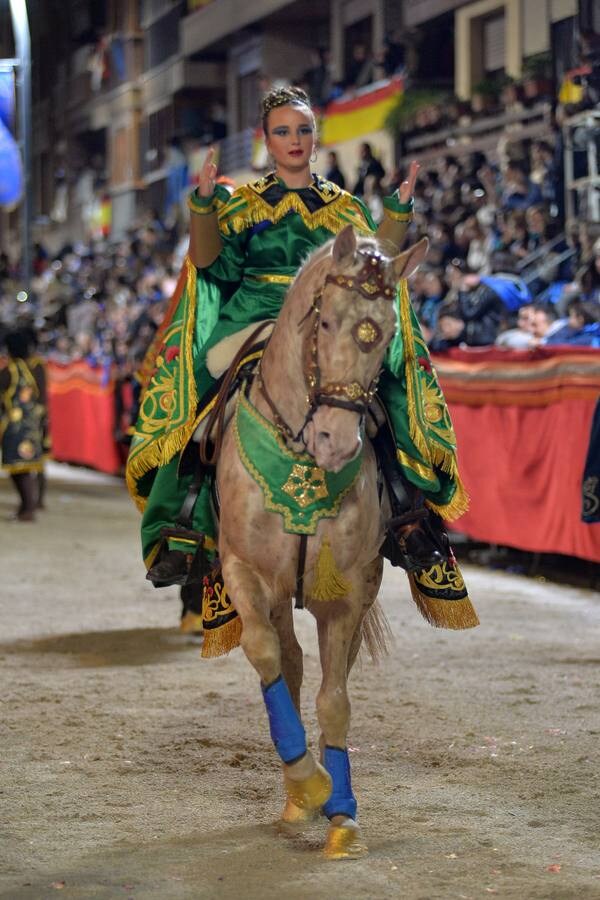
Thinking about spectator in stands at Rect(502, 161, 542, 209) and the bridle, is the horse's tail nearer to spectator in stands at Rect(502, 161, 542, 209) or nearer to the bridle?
the bridle

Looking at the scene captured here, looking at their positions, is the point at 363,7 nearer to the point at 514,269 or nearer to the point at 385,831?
the point at 514,269

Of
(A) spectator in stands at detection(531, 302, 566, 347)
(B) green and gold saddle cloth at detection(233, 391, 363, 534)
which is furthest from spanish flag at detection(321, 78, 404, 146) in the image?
(B) green and gold saddle cloth at detection(233, 391, 363, 534)

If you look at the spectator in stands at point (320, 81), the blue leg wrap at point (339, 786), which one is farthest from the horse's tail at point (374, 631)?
the spectator in stands at point (320, 81)

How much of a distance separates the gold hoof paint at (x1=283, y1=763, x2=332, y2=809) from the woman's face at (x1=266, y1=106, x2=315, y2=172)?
6.86 ft

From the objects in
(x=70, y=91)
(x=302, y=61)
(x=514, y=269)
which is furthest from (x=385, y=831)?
(x=70, y=91)

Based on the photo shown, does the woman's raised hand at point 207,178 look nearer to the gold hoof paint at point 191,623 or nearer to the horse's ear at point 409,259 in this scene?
the horse's ear at point 409,259

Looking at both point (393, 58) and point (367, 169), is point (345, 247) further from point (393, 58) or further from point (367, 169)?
point (393, 58)

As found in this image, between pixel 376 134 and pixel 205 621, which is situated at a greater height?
pixel 376 134

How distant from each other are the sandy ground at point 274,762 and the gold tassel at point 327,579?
2.59 feet

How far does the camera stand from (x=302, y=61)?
122 ft

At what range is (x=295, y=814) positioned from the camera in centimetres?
529

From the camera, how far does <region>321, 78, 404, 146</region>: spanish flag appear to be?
27.0 meters

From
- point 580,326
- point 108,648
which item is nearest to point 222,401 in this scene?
point 108,648

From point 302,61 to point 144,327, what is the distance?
20567mm
